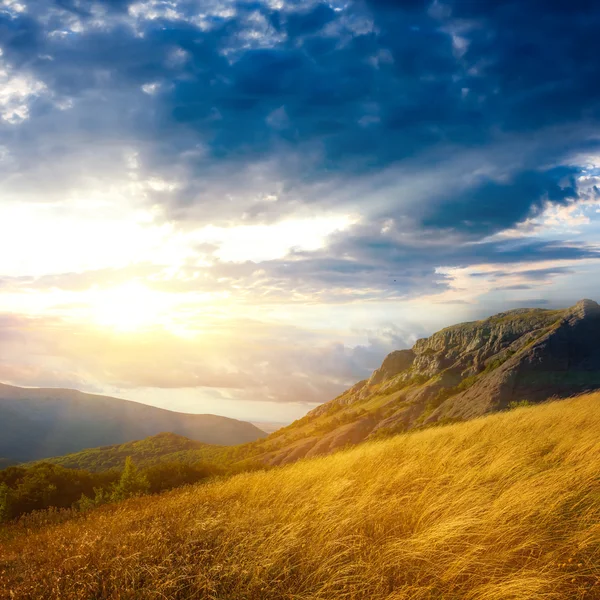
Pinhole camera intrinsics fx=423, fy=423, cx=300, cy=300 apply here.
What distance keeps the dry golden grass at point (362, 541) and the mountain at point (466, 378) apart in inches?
770

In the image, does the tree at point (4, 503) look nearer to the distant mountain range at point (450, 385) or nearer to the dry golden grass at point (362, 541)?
the dry golden grass at point (362, 541)

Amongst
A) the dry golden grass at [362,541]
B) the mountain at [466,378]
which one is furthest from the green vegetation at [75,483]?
the mountain at [466,378]

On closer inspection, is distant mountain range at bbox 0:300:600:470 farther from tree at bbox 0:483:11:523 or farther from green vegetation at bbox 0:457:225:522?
tree at bbox 0:483:11:523

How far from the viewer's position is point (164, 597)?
183 inches

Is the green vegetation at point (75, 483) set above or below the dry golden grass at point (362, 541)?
below

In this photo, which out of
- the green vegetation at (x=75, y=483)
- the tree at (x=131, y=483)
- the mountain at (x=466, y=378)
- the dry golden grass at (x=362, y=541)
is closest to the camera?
the dry golden grass at (x=362, y=541)

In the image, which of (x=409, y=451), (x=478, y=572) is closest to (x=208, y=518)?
(x=478, y=572)

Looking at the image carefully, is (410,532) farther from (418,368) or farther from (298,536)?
(418,368)

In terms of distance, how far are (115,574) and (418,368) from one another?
405 ft

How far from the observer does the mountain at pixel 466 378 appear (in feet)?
204

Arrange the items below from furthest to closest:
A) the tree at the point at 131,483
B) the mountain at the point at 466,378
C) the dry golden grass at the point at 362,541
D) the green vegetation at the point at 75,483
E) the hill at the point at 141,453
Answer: the hill at the point at 141,453
the mountain at the point at 466,378
the green vegetation at the point at 75,483
the tree at the point at 131,483
the dry golden grass at the point at 362,541

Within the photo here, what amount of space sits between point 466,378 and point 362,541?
9687 centimetres

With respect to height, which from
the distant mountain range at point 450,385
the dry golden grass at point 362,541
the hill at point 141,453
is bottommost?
the hill at point 141,453

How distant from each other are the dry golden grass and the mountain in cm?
1956
